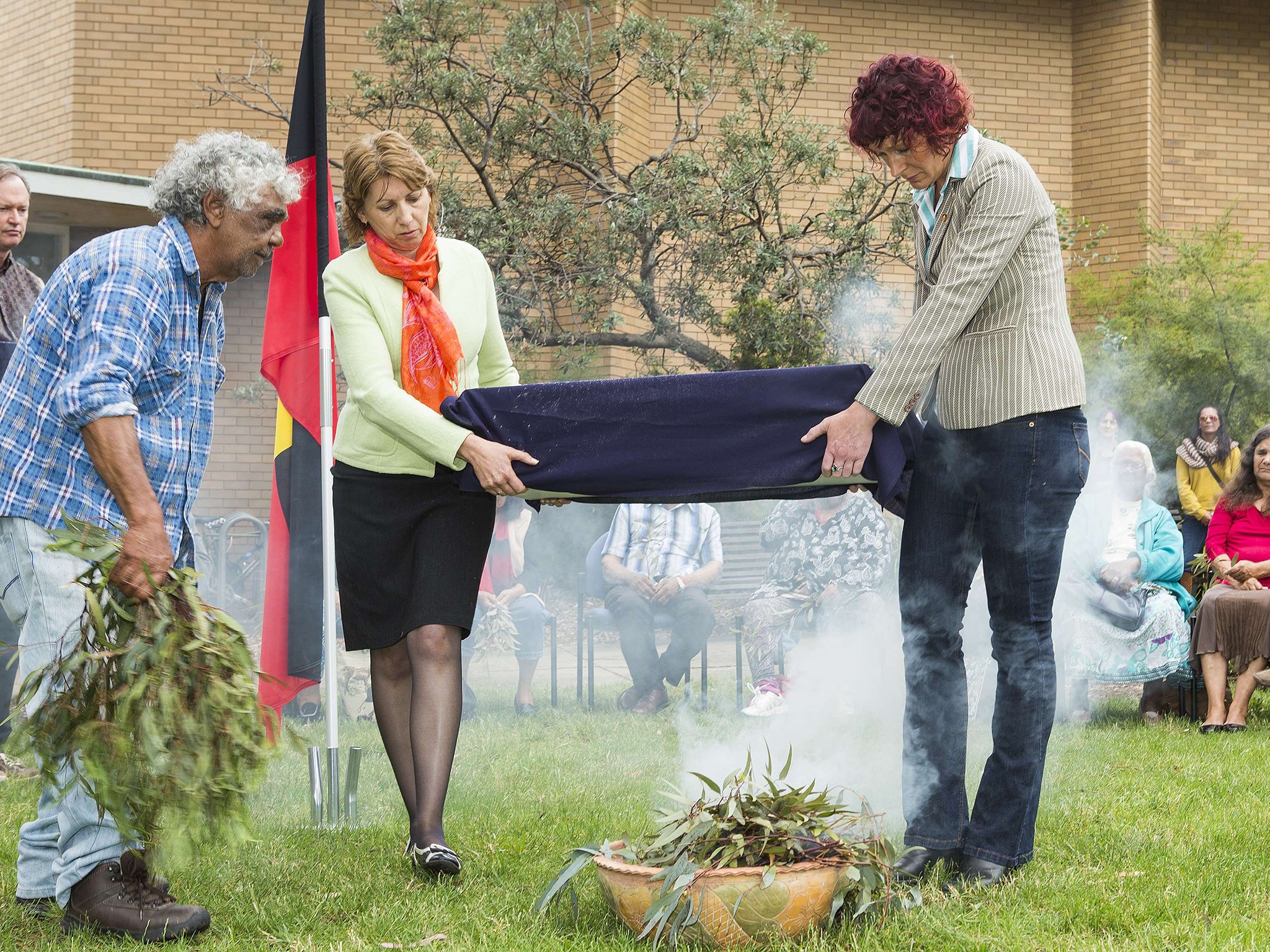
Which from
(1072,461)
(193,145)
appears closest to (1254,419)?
(1072,461)

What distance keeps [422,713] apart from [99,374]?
134 centimetres

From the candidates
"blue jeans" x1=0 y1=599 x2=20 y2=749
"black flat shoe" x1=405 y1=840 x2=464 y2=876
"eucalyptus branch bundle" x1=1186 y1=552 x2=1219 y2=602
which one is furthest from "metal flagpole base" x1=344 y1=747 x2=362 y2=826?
"eucalyptus branch bundle" x1=1186 y1=552 x2=1219 y2=602

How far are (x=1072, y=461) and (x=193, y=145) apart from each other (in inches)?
101

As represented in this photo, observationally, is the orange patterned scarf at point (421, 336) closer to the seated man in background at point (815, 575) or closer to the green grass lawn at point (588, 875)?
the green grass lawn at point (588, 875)

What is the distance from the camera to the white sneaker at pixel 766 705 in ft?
21.7

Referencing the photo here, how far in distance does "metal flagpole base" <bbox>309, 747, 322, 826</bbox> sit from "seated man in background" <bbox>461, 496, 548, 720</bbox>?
275 cm

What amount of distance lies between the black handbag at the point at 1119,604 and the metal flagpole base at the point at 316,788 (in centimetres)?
470

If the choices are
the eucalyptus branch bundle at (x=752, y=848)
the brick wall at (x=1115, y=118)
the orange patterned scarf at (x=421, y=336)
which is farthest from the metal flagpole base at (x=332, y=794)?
the brick wall at (x=1115, y=118)

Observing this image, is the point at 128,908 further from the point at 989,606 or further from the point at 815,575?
the point at 815,575

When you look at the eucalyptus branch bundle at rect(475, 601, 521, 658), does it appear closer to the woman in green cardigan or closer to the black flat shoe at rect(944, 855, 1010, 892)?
the woman in green cardigan

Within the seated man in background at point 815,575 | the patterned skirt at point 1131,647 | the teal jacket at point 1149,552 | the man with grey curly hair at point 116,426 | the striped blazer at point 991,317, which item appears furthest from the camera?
the teal jacket at point 1149,552

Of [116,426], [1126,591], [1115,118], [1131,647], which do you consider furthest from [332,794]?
[1115,118]

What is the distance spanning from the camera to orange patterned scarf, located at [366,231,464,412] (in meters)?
3.67

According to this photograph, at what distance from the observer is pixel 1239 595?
6.94 m
